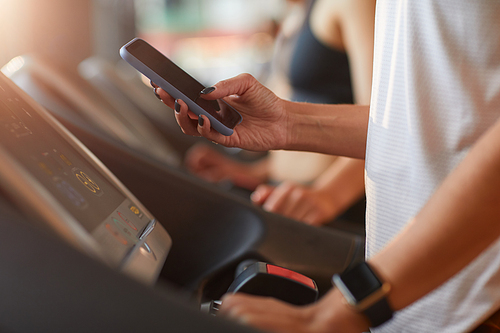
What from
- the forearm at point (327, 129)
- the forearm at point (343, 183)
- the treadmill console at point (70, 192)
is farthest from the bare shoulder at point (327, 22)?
the treadmill console at point (70, 192)

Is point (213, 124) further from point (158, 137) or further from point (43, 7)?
point (43, 7)

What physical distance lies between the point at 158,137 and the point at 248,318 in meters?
1.98

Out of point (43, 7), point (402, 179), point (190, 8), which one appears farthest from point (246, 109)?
point (190, 8)

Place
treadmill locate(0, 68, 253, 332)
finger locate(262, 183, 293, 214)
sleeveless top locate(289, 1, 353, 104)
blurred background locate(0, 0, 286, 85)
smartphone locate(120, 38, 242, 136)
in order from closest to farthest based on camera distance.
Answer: treadmill locate(0, 68, 253, 332) → smartphone locate(120, 38, 242, 136) → finger locate(262, 183, 293, 214) → sleeveless top locate(289, 1, 353, 104) → blurred background locate(0, 0, 286, 85)

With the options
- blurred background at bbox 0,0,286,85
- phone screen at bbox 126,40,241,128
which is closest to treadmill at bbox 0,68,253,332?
phone screen at bbox 126,40,241,128

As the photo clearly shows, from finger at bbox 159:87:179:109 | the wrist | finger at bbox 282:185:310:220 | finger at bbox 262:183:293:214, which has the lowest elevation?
finger at bbox 282:185:310:220

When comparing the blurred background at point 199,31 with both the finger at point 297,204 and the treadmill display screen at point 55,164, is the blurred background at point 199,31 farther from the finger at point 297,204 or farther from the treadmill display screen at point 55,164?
the treadmill display screen at point 55,164

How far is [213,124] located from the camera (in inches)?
21.4

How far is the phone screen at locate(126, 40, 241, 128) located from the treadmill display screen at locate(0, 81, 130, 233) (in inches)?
5.6

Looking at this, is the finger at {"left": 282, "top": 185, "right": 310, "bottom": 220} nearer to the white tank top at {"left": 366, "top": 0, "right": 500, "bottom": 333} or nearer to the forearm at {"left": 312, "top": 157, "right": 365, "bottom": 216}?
the forearm at {"left": 312, "top": 157, "right": 365, "bottom": 216}

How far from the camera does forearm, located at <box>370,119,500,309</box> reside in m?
0.35

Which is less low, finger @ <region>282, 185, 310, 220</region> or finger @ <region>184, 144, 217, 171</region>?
finger @ <region>282, 185, 310, 220</region>

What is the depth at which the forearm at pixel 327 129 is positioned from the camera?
24.5 inches

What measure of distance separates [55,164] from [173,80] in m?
0.18
